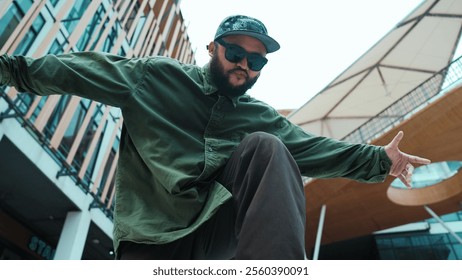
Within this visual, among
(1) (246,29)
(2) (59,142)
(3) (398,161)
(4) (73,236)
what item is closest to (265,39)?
(1) (246,29)

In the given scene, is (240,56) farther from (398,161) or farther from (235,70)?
(398,161)

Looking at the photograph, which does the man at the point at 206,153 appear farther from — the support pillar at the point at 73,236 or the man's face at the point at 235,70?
the support pillar at the point at 73,236

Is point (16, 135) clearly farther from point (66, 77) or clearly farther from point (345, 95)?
point (345, 95)

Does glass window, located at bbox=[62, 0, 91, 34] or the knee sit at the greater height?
glass window, located at bbox=[62, 0, 91, 34]

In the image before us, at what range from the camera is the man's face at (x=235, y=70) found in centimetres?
193

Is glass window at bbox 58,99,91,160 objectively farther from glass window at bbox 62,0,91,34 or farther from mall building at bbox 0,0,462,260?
glass window at bbox 62,0,91,34

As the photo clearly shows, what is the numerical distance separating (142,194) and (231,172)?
16.3 inches

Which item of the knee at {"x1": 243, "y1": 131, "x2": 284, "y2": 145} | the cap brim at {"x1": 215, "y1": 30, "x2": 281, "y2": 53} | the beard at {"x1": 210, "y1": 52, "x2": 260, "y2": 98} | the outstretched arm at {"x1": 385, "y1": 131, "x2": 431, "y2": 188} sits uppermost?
the cap brim at {"x1": 215, "y1": 30, "x2": 281, "y2": 53}

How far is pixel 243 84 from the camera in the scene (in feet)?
6.54

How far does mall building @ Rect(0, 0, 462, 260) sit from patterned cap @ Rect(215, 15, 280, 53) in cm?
961

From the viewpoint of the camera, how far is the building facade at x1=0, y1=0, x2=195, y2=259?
425 inches

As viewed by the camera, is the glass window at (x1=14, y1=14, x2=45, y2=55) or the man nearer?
the man

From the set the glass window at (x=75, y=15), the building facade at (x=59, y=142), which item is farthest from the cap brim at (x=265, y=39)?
the glass window at (x=75, y=15)

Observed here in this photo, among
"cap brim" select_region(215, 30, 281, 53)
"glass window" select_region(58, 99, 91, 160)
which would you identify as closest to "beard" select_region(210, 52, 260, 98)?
"cap brim" select_region(215, 30, 281, 53)
